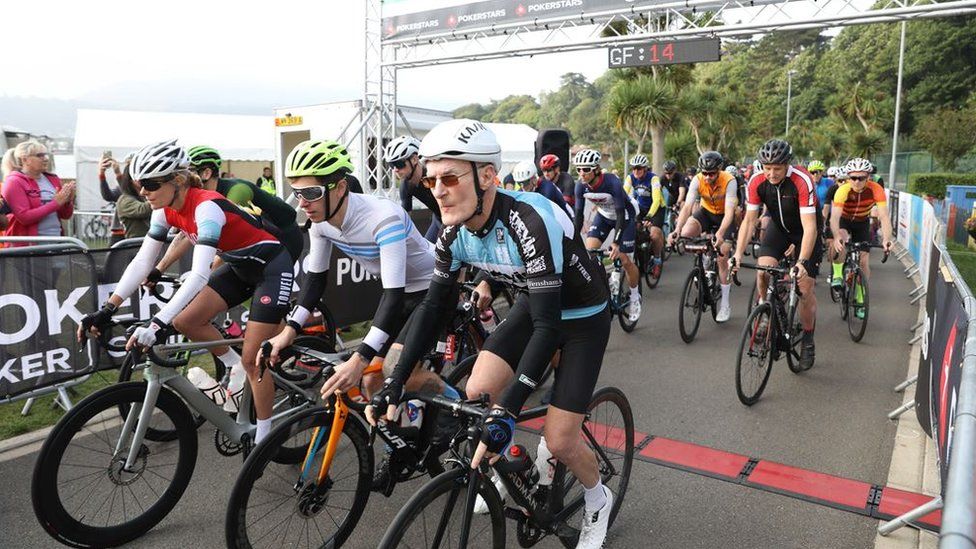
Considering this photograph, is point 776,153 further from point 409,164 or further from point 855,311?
point 409,164

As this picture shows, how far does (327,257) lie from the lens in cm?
409

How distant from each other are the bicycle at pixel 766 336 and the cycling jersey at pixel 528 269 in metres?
2.88

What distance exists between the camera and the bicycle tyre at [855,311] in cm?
791

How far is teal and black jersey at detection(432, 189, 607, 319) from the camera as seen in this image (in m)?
2.79

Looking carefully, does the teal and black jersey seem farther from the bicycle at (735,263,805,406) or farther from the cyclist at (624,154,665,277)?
the cyclist at (624,154,665,277)

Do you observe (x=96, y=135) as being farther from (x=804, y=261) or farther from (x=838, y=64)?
(x=838, y=64)

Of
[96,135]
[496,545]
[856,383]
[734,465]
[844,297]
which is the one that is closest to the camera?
[496,545]

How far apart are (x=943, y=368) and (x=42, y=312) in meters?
6.17

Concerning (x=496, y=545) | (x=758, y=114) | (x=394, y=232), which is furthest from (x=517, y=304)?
(x=758, y=114)

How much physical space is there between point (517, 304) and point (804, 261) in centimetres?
358

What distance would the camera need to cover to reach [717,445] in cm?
492

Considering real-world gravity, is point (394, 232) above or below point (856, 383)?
above

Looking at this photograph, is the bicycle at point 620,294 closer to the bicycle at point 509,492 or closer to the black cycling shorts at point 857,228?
the black cycling shorts at point 857,228

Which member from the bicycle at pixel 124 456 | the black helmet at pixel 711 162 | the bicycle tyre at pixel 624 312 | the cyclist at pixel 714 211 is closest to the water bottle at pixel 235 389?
the bicycle at pixel 124 456
